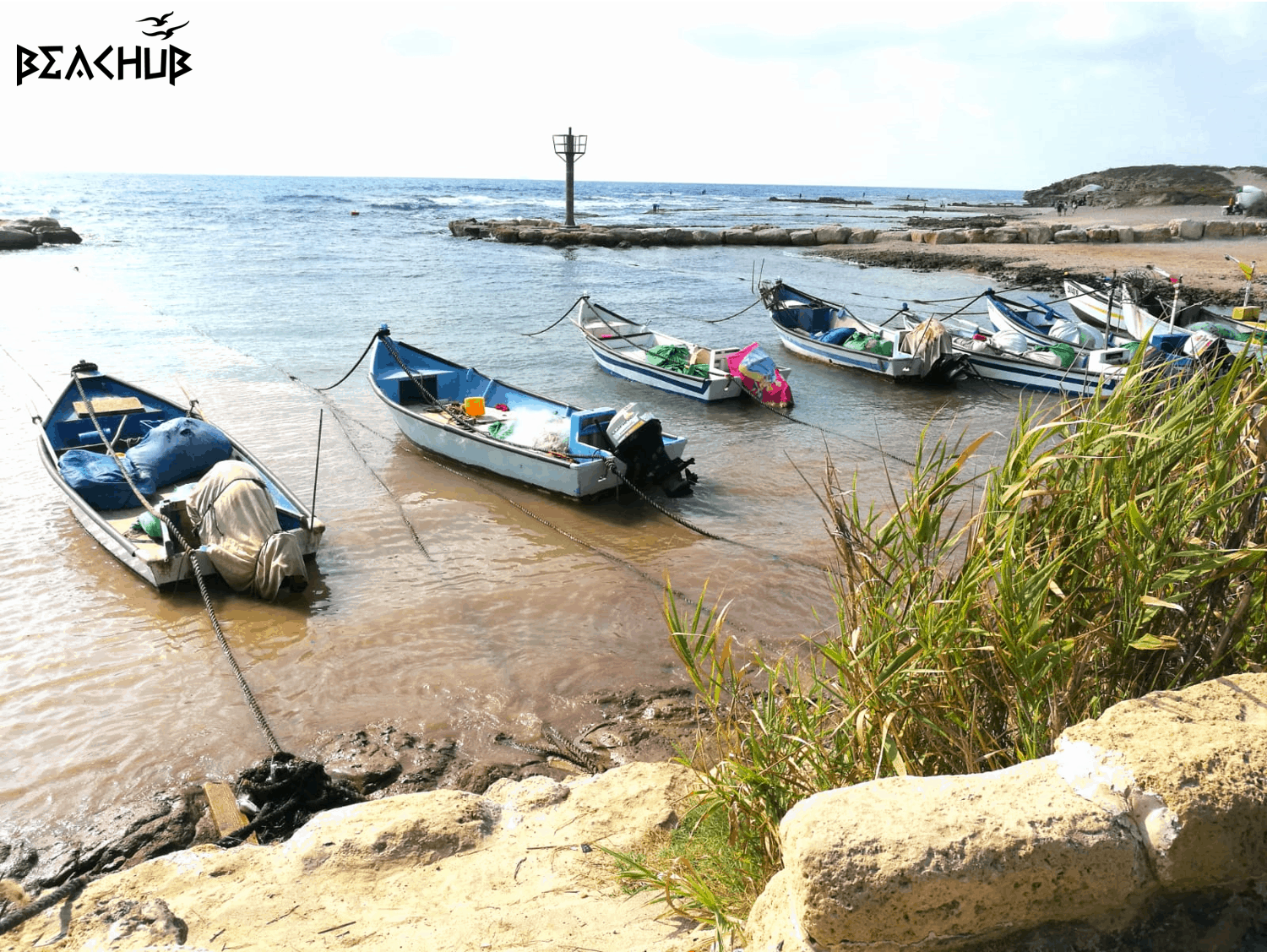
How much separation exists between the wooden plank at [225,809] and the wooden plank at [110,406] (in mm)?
7235

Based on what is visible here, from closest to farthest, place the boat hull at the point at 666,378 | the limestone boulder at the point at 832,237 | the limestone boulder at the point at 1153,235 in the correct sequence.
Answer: the boat hull at the point at 666,378
the limestone boulder at the point at 1153,235
the limestone boulder at the point at 832,237

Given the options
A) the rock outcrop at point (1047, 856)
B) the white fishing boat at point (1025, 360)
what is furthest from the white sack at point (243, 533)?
the white fishing boat at point (1025, 360)

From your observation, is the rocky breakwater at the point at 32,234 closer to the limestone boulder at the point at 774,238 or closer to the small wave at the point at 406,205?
the small wave at the point at 406,205

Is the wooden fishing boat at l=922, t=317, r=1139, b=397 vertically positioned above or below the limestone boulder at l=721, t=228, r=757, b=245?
below

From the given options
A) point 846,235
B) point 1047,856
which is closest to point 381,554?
point 1047,856

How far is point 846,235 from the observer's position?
4688 centimetres

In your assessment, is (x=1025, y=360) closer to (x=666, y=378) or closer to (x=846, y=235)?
(x=666, y=378)

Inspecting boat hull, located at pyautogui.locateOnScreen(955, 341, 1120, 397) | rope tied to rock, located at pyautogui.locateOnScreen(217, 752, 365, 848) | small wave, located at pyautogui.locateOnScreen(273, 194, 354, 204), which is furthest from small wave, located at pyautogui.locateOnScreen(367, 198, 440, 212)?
rope tied to rock, located at pyautogui.locateOnScreen(217, 752, 365, 848)

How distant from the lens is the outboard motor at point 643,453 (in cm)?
1043

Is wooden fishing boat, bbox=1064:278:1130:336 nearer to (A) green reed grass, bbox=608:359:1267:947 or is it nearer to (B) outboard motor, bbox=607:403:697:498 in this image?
(B) outboard motor, bbox=607:403:697:498

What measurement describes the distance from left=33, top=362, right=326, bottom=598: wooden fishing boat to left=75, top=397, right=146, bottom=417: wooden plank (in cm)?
1

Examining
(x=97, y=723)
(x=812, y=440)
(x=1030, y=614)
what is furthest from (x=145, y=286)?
(x=1030, y=614)

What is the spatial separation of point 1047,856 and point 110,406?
11879mm

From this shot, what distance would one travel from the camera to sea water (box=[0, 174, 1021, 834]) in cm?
634
